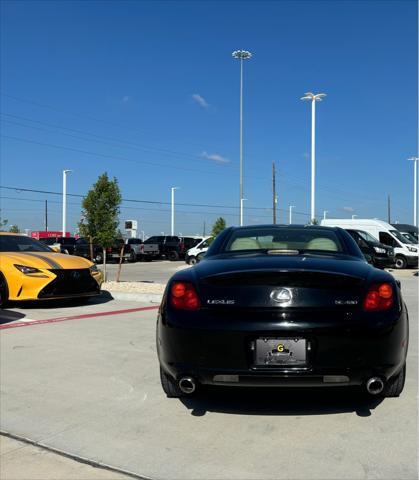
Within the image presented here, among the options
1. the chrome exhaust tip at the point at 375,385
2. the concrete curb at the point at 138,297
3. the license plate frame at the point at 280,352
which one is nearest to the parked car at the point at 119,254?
the concrete curb at the point at 138,297

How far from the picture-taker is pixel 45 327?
7.43m

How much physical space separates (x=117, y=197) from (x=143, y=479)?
12.6 meters

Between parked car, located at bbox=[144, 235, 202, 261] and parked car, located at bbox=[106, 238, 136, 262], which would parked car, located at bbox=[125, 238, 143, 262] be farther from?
parked car, located at bbox=[144, 235, 202, 261]

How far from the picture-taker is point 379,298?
3336 millimetres

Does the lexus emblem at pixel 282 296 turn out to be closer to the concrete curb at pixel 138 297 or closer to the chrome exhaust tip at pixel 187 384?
the chrome exhaust tip at pixel 187 384

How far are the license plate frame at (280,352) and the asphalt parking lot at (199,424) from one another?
1.68 feet

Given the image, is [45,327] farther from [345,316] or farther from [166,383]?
[345,316]

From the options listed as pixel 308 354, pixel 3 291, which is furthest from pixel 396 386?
pixel 3 291

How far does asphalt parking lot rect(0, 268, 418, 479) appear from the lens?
300 centimetres

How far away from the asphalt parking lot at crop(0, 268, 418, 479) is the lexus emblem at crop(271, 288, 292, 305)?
89 cm

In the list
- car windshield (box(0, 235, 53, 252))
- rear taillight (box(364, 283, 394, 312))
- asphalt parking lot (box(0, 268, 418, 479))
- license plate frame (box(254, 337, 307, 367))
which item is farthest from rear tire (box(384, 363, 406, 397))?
car windshield (box(0, 235, 53, 252))

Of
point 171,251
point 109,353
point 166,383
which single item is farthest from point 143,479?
point 171,251

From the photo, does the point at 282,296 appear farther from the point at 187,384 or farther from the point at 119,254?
the point at 119,254

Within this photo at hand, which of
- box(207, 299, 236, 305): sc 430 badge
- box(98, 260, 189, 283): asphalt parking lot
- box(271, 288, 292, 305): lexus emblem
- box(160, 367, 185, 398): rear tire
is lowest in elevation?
box(98, 260, 189, 283): asphalt parking lot
